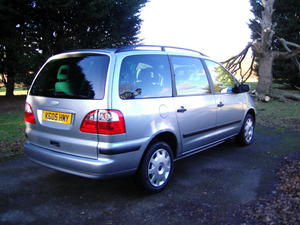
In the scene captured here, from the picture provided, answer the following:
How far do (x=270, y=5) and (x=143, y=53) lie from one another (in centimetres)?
1206

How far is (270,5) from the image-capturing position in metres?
13.1

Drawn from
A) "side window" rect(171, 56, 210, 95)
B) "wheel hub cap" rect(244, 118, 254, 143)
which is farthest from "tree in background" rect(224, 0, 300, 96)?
"side window" rect(171, 56, 210, 95)

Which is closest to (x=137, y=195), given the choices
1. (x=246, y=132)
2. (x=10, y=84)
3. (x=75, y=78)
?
(x=75, y=78)

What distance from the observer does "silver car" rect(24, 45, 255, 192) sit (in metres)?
2.96

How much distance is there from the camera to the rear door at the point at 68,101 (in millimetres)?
3012

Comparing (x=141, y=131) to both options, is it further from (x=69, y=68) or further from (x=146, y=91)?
(x=69, y=68)

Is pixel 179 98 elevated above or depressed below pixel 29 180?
above

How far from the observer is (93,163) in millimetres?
2938

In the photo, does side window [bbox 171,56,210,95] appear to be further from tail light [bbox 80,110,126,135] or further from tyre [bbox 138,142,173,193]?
tail light [bbox 80,110,126,135]

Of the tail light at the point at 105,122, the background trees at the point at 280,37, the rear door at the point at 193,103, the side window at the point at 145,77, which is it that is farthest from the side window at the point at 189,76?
the background trees at the point at 280,37

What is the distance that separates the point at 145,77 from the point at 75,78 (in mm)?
860

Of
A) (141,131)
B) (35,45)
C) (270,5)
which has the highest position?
(270,5)

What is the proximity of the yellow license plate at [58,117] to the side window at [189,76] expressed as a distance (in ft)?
5.08

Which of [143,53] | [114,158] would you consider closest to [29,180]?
[114,158]
